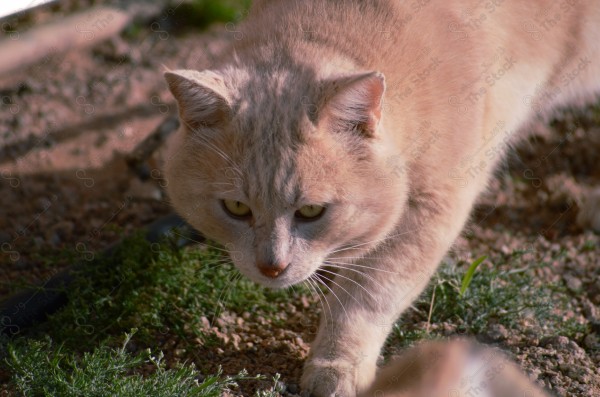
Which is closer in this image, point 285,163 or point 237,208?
point 285,163

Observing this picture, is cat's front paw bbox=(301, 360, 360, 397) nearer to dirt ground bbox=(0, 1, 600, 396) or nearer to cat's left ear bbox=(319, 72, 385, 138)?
dirt ground bbox=(0, 1, 600, 396)

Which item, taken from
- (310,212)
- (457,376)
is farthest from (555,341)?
(310,212)

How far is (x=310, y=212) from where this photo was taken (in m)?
2.68

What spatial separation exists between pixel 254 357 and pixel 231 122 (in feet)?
3.34

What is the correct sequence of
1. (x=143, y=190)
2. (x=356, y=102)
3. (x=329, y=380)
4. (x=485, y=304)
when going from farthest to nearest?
1. (x=143, y=190)
2. (x=485, y=304)
3. (x=329, y=380)
4. (x=356, y=102)

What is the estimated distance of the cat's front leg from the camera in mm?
2943

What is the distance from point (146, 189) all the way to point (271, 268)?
71.7 inches

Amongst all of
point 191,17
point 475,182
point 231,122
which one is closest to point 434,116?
point 475,182

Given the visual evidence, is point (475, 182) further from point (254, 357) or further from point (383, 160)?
point (254, 357)

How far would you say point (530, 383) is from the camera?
8.72ft

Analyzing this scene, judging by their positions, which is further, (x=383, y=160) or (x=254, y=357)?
(x=254, y=357)

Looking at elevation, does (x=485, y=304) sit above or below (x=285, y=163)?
below

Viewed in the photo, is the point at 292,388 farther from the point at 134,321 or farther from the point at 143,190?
the point at 143,190

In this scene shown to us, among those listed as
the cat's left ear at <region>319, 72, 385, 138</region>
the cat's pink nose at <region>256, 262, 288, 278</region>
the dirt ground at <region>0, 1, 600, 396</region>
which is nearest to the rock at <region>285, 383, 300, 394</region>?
the dirt ground at <region>0, 1, 600, 396</region>
